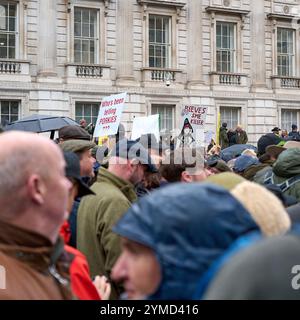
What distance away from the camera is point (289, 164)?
5.62 metres

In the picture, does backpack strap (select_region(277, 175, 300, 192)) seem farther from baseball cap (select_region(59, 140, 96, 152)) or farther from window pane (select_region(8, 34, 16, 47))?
window pane (select_region(8, 34, 16, 47))

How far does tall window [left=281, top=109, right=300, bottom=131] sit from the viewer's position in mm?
28281

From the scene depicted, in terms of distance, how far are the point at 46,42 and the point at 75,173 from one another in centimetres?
1967

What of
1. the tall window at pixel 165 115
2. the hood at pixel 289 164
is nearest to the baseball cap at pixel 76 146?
the hood at pixel 289 164

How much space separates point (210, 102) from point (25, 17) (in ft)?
27.8

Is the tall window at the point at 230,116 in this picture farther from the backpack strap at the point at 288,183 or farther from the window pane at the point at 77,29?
the backpack strap at the point at 288,183

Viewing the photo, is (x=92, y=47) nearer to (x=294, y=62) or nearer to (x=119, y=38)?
(x=119, y=38)

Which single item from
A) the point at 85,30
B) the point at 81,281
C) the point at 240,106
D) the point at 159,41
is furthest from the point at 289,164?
the point at 240,106

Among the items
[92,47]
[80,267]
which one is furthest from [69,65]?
[80,267]

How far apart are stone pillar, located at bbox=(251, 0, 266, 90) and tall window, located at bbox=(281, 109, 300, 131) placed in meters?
1.97

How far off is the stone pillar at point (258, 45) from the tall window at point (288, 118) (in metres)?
1.97

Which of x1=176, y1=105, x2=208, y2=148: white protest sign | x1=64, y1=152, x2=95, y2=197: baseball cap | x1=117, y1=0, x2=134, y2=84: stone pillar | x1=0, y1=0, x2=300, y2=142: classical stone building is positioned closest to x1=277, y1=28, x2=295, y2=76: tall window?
x1=0, y1=0, x2=300, y2=142: classical stone building
